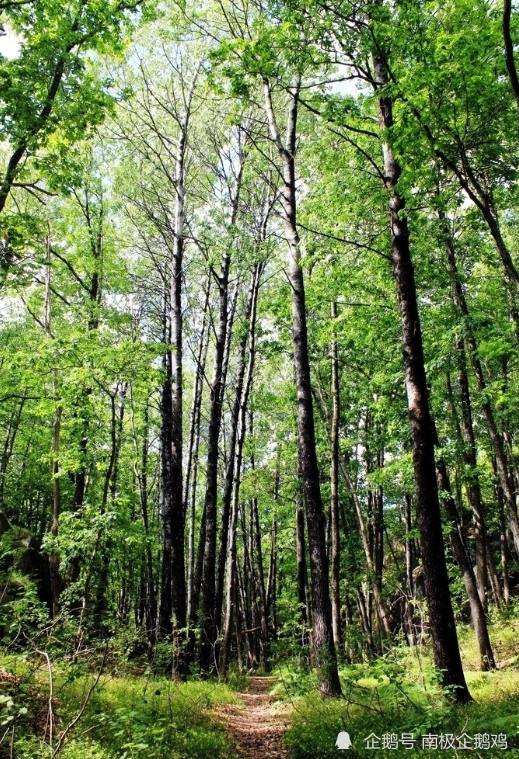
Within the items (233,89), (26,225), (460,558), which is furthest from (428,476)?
(233,89)

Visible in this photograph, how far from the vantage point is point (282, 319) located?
46.1ft

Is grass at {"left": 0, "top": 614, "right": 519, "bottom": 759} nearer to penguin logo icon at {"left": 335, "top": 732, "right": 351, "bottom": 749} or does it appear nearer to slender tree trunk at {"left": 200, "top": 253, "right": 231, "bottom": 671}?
penguin logo icon at {"left": 335, "top": 732, "right": 351, "bottom": 749}

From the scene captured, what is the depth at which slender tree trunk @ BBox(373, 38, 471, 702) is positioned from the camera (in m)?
5.62

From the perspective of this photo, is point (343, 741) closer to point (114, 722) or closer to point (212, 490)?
point (114, 722)

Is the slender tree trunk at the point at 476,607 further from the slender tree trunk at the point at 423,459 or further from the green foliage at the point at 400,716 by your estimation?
the slender tree trunk at the point at 423,459

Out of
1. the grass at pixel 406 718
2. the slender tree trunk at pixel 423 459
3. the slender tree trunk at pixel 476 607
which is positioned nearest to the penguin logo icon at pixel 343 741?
the grass at pixel 406 718

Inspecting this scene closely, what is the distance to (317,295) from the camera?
12516 millimetres

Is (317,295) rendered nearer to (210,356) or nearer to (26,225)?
(26,225)

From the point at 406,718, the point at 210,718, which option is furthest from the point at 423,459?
the point at 210,718

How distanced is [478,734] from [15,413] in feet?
80.2

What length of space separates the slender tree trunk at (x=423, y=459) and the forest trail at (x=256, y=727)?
2446 millimetres

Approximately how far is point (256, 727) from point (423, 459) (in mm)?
5494

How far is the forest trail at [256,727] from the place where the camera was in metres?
6.11

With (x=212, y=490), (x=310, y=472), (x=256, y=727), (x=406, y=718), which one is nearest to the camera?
(x=406, y=718)
